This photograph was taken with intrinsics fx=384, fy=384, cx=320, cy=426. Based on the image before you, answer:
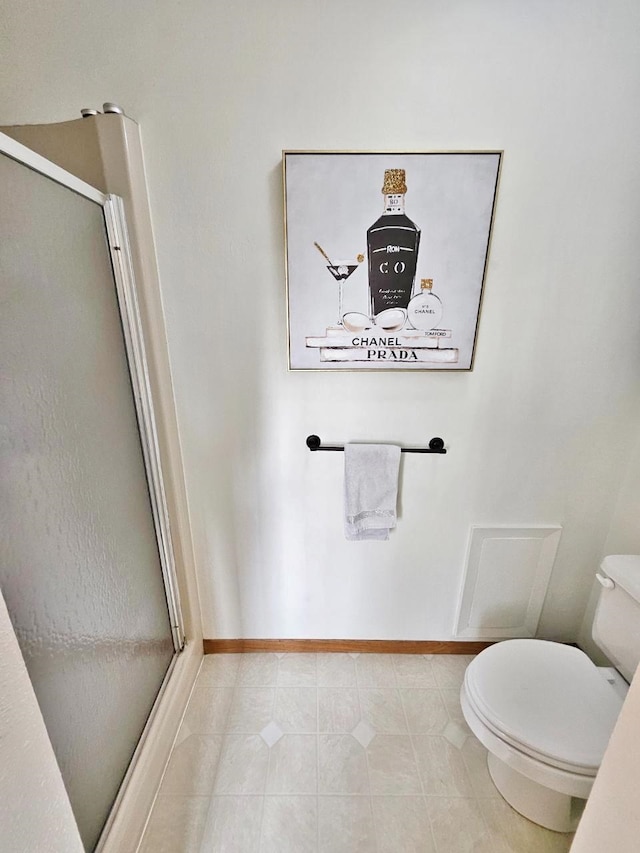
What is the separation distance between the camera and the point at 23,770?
0.51m

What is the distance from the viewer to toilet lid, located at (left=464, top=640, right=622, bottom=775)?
3.09 feet

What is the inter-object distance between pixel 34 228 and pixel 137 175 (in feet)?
1.28

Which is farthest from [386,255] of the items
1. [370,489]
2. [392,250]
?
[370,489]

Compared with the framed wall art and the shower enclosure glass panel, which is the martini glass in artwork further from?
the shower enclosure glass panel

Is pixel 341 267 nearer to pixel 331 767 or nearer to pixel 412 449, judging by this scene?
pixel 412 449

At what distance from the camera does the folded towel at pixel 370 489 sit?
1.32 m

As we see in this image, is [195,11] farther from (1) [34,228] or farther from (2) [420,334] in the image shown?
(2) [420,334]

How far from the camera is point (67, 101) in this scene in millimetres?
1043

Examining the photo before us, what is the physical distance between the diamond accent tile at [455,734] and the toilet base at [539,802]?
0.52ft

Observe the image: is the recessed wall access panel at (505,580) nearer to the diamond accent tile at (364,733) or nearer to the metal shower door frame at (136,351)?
the diamond accent tile at (364,733)

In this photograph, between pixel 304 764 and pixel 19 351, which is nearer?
pixel 19 351

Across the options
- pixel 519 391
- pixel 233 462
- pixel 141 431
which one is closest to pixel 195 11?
pixel 141 431

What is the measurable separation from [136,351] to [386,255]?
0.80 meters

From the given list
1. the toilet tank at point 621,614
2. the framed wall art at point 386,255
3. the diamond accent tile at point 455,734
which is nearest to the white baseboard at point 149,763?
the diamond accent tile at point 455,734
